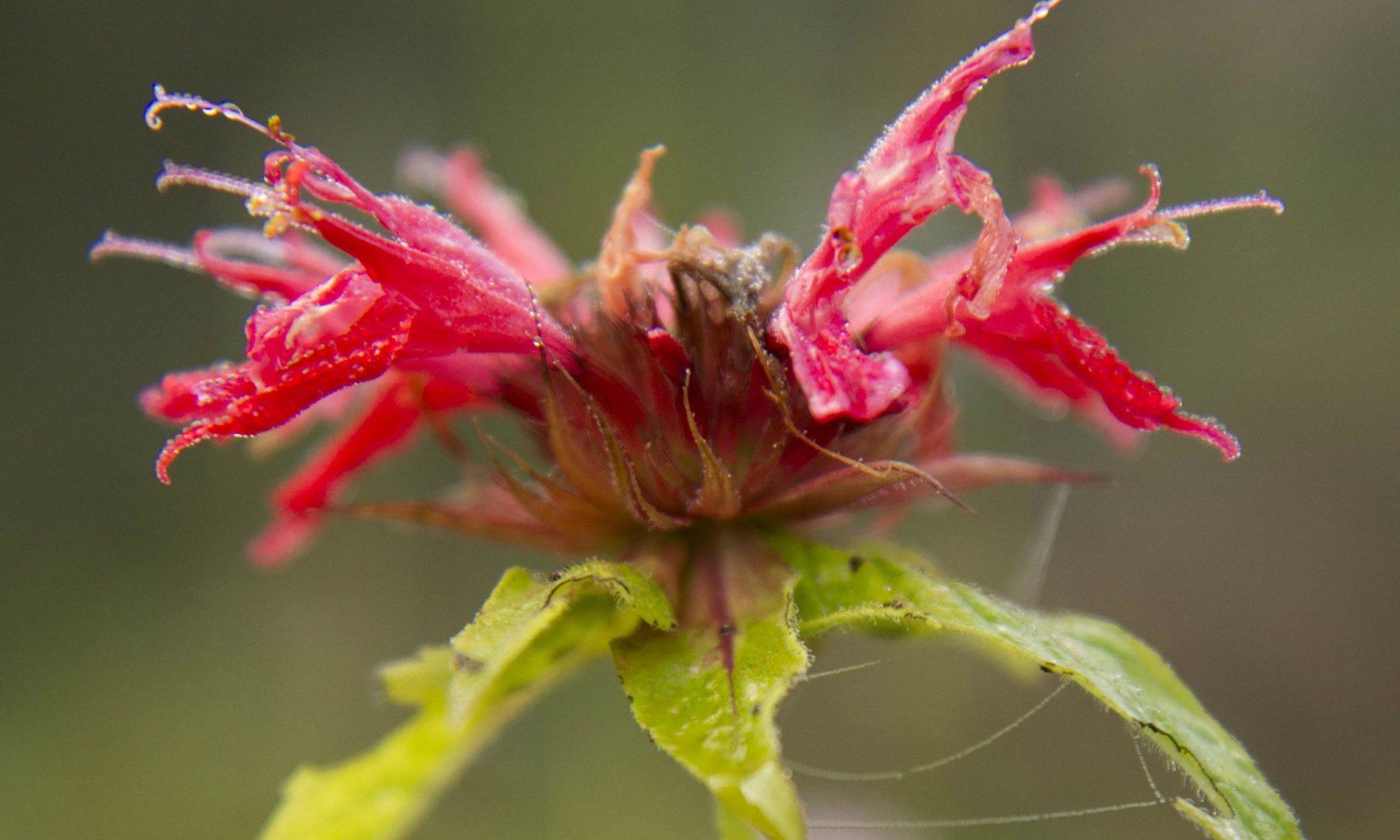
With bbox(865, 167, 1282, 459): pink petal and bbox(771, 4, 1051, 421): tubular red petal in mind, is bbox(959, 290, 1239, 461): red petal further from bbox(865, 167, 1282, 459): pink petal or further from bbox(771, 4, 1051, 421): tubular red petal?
bbox(771, 4, 1051, 421): tubular red petal

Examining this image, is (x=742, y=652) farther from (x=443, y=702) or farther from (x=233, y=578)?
(x=233, y=578)

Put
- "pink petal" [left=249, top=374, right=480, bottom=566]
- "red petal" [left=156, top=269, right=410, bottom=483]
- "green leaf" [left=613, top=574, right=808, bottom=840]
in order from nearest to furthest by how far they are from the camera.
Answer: "green leaf" [left=613, top=574, right=808, bottom=840] → "red petal" [left=156, top=269, right=410, bottom=483] → "pink petal" [left=249, top=374, right=480, bottom=566]

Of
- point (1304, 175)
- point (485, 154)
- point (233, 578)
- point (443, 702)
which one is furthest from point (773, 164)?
point (443, 702)

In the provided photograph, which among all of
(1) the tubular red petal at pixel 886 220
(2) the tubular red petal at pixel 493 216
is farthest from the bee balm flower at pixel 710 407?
(2) the tubular red petal at pixel 493 216

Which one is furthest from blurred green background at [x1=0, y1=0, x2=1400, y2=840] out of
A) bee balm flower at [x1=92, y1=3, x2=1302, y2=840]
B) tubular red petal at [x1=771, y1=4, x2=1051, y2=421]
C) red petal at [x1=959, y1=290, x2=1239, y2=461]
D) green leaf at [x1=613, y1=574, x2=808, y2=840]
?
tubular red petal at [x1=771, y1=4, x2=1051, y2=421]

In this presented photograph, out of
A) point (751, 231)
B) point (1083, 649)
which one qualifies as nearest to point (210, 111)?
point (1083, 649)

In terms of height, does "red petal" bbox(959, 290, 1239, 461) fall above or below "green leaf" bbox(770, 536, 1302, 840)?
above

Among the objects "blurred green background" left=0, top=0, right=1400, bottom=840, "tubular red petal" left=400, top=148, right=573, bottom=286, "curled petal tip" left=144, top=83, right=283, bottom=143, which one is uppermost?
"blurred green background" left=0, top=0, right=1400, bottom=840
